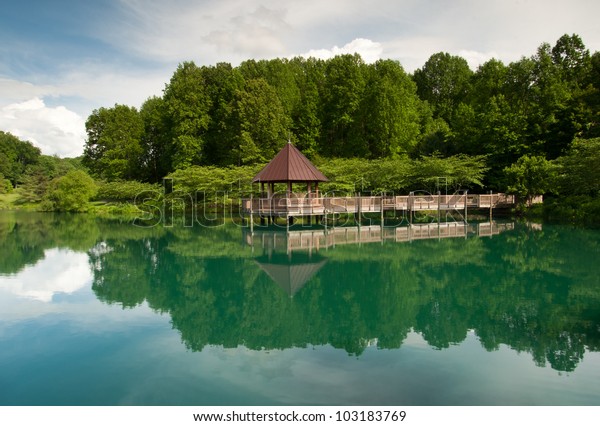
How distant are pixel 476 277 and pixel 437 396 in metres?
7.26

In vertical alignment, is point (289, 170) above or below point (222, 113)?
below

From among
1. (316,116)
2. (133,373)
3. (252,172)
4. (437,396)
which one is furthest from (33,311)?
(316,116)

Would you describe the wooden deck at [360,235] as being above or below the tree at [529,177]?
below

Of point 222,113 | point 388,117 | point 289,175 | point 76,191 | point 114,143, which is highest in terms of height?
point 222,113

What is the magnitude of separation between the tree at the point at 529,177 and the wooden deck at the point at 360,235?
4.10 metres

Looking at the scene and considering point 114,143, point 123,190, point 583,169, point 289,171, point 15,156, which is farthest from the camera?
point 15,156

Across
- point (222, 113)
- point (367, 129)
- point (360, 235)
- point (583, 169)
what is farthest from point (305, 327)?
point (222, 113)

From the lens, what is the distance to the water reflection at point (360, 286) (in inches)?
293

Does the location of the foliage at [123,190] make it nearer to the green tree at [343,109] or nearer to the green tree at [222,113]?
the green tree at [222,113]

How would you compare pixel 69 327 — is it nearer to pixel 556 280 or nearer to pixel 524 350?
pixel 524 350

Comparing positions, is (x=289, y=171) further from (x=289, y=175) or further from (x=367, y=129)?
(x=367, y=129)

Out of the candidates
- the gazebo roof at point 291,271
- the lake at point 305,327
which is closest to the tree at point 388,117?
the lake at point 305,327

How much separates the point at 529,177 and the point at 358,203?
1099 cm

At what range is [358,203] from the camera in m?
24.5
